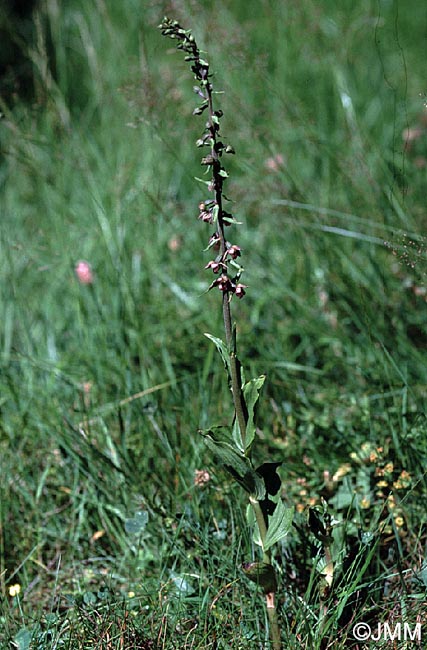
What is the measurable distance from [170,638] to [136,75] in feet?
8.41

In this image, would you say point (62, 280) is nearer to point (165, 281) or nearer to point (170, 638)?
point (165, 281)

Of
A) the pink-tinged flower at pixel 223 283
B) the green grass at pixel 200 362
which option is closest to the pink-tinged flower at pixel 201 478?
the green grass at pixel 200 362

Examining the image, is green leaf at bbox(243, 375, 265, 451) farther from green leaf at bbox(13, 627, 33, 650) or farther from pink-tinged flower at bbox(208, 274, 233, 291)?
green leaf at bbox(13, 627, 33, 650)

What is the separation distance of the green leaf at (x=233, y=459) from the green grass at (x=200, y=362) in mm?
198

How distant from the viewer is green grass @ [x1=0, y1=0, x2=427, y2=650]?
1.61 meters

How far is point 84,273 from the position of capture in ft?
8.12

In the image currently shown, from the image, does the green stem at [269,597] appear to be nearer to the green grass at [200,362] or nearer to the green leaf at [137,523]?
the green grass at [200,362]

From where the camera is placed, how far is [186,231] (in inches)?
116

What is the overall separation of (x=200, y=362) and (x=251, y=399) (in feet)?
3.32

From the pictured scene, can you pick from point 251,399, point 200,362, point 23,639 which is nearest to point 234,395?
point 251,399

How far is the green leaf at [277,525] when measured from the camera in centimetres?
138

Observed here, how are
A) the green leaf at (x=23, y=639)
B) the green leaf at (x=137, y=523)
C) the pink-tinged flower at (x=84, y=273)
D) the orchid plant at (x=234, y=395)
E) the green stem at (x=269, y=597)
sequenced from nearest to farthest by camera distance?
1. the orchid plant at (x=234, y=395)
2. the green stem at (x=269, y=597)
3. the green leaf at (x=23, y=639)
4. the green leaf at (x=137, y=523)
5. the pink-tinged flower at (x=84, y=273)

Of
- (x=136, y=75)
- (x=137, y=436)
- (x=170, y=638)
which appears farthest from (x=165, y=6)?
(x=170, y=638)

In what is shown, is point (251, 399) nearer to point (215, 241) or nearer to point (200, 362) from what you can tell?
point (215, 241)
